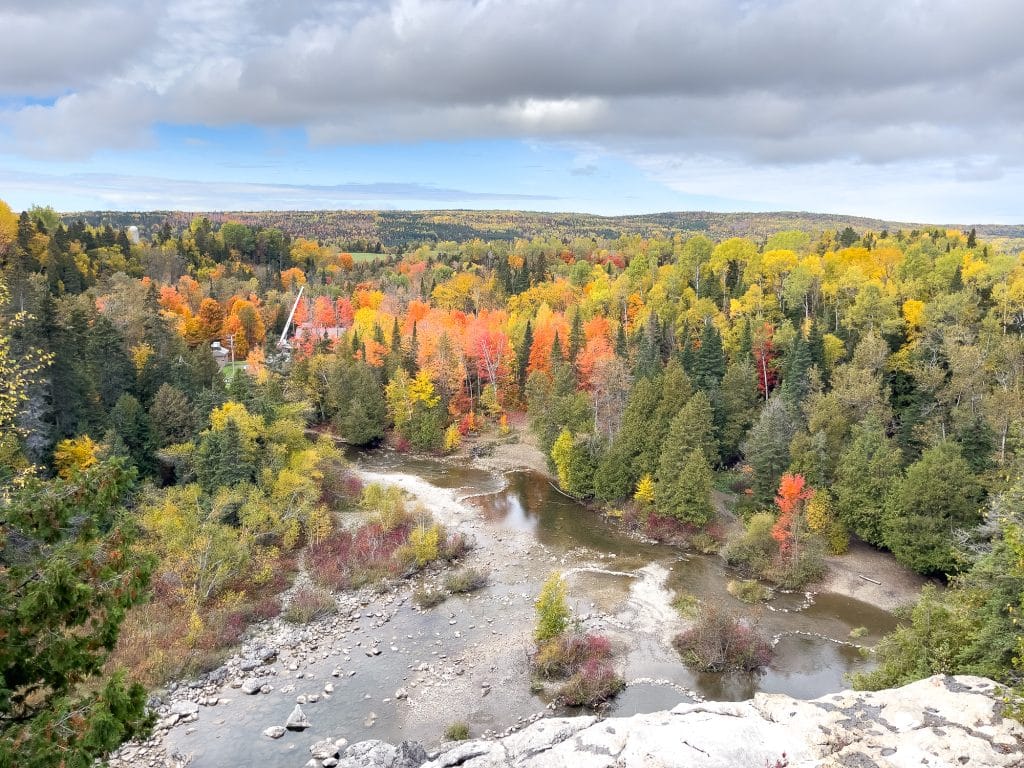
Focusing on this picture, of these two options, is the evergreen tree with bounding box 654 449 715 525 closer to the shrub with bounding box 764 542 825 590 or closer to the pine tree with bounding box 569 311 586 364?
the shrub with bounding box 764 542 825 590

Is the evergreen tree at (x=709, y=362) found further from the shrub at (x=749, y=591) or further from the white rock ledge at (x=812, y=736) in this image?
the white rock ledge at (x=812, y=736)

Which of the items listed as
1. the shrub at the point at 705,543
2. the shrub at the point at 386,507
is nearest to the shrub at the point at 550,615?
the shrub at the point at 705,543

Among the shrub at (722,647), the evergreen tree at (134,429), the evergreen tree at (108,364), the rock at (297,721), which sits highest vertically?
the evergreen tree at (108,364)

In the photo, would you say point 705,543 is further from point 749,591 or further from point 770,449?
point 770,449

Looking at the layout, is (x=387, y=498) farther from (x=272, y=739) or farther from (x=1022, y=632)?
(x=1022, y=632)

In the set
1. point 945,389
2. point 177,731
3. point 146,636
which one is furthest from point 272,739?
point 945,389

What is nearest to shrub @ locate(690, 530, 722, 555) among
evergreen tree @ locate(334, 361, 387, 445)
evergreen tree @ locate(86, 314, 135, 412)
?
evergreen tree @ locate(334, 361, 387, 445)
